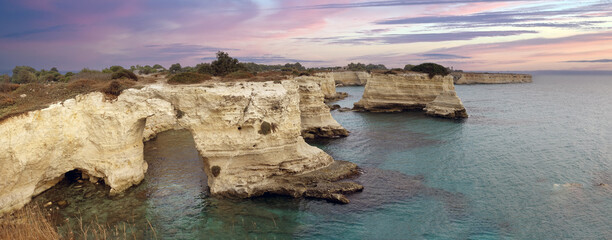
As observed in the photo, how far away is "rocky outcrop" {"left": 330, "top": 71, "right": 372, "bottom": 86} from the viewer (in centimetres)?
11019

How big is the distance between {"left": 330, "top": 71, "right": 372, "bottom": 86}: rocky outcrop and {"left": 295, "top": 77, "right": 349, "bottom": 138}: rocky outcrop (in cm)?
8077

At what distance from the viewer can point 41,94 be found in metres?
16.0

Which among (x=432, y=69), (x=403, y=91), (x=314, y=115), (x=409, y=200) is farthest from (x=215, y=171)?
(x=432, y=69)

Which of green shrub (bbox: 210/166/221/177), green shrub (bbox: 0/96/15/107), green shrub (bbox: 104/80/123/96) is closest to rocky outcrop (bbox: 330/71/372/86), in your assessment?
green shrub (bbox: 210/166/221/177)

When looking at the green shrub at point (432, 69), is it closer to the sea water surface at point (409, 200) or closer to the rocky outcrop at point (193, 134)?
the sea water surface at point (409, 200)

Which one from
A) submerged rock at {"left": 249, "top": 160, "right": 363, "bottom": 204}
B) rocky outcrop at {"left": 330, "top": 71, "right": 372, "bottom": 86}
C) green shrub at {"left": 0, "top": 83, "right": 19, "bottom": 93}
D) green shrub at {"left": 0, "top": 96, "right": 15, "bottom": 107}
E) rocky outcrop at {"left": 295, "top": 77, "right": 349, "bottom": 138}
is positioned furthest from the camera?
rocky outcrop at {"left": 330, "top": 71, "right": 372, "bottom": 86}

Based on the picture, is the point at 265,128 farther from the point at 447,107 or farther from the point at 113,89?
the point at 447,107

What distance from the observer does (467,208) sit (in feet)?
49.6

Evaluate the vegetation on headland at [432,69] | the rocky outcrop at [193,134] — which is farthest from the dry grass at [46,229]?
the vegetation on headland at [432,69]

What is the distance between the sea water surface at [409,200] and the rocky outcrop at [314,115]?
3.98m

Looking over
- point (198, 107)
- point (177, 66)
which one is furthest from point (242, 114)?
point (177, 66)

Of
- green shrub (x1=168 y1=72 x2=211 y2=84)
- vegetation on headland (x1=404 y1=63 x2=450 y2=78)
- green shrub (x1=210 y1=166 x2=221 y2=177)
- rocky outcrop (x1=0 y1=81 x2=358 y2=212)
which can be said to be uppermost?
vegetation on headland (x1=404 y1=63 x2=450 y2=78)

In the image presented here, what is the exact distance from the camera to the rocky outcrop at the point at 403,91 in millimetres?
46688

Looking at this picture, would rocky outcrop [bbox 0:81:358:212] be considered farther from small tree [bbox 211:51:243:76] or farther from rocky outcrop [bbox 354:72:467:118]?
rocky outcrop [bbox 354:72:467:118]
